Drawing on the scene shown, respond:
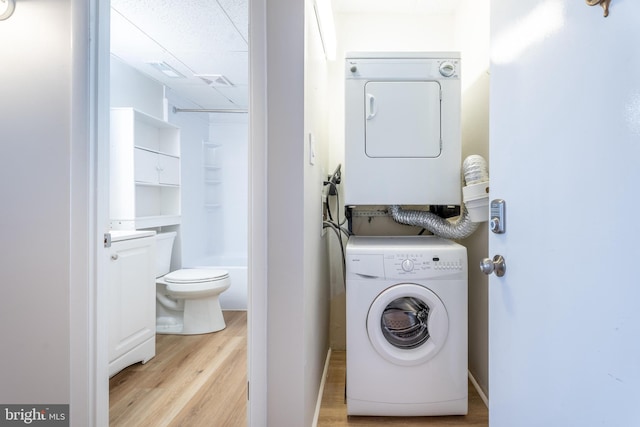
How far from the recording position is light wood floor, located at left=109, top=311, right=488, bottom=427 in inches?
64.8

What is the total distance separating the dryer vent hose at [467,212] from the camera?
1.56m

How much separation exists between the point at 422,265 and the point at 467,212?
424 millimetres

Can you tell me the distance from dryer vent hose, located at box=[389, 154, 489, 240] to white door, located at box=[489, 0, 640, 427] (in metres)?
0.63

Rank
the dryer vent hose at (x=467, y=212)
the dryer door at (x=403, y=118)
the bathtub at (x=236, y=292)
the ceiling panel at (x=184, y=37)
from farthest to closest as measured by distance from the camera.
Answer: the bathtub at (x=236, y=292), the ceiling panel at (x=184, y=37), the dryer door at (x=403, y=118), the dryer vent hose at (x=467, y=212)

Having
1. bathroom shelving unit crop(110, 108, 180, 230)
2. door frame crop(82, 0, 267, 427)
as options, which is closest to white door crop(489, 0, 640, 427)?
door frame crop(82, 0, 267, 427)

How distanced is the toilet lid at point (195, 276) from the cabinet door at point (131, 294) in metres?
0.35

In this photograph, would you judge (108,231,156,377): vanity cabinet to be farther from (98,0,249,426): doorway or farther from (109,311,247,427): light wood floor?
(98,0,249,426): doorway

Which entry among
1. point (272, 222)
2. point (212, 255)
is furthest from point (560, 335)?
point (212, 255)

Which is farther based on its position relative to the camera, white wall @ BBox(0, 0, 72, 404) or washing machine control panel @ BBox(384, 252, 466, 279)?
washing machine control panel @ BBox(384, 252, 466, 279)

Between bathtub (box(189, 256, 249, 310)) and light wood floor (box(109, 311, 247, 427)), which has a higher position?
bathtub (box(189, 256, 249, 310))

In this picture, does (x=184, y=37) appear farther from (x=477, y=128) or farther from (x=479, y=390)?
(x=479, y=390)

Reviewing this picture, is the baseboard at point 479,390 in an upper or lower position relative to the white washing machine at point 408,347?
lower

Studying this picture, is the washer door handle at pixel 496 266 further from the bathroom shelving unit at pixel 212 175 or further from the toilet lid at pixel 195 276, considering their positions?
the bathroom shelving unit at pixel 212 175

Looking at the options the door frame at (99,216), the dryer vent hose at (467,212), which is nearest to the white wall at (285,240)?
the door frame at (99,216)
